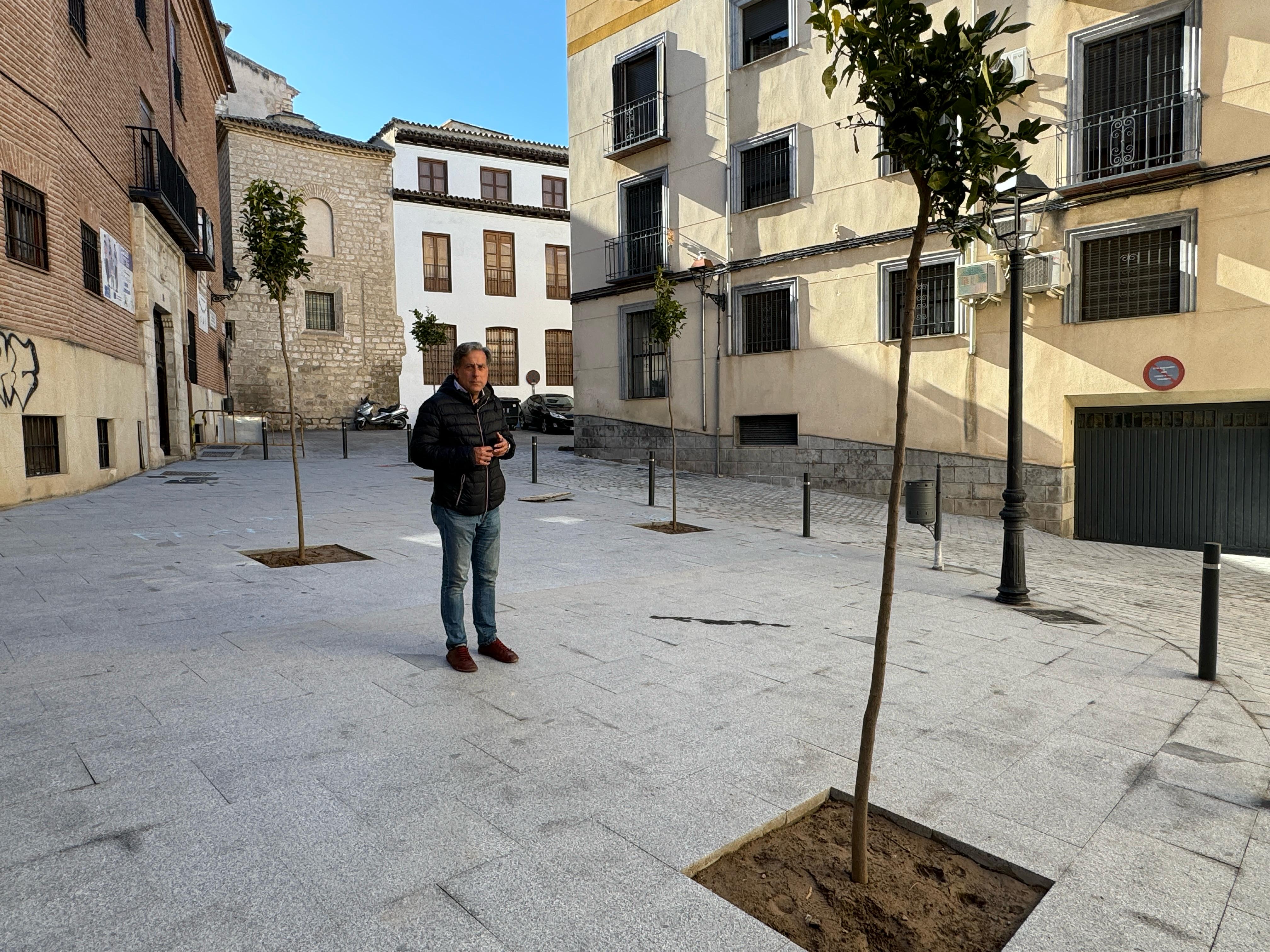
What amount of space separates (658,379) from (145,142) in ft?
37.6

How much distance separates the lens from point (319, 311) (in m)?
33.0

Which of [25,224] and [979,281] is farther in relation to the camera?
[979,281]

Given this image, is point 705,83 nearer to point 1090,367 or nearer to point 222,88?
point 1090,367

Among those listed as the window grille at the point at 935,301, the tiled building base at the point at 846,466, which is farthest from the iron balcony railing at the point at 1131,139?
the tiled building base at the point at 846,466

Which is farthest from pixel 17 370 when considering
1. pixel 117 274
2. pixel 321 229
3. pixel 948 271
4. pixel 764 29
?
pixel 321 229

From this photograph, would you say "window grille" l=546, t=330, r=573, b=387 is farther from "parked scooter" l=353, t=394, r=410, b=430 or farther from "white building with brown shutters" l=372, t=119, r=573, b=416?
"parked scooter" l=353, t=394, r=410, b=430

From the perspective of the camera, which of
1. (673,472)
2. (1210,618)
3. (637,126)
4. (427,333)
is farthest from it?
(427,333)

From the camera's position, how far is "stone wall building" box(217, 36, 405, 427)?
31.1 meters

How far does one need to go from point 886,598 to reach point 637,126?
1795 centimetres

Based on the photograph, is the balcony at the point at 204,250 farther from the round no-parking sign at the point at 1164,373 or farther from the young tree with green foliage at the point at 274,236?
the round no-parking sign at the point at 1164,373

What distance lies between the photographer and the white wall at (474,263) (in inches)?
1364

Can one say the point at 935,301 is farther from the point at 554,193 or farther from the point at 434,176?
the point at 554,193

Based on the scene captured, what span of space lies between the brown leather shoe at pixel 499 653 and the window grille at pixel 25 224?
9.73 meters

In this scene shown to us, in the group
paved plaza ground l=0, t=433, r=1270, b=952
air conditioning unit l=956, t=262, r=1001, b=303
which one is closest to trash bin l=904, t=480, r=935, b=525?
paved plaza ground l=0, t=433, r=1270, b=952
